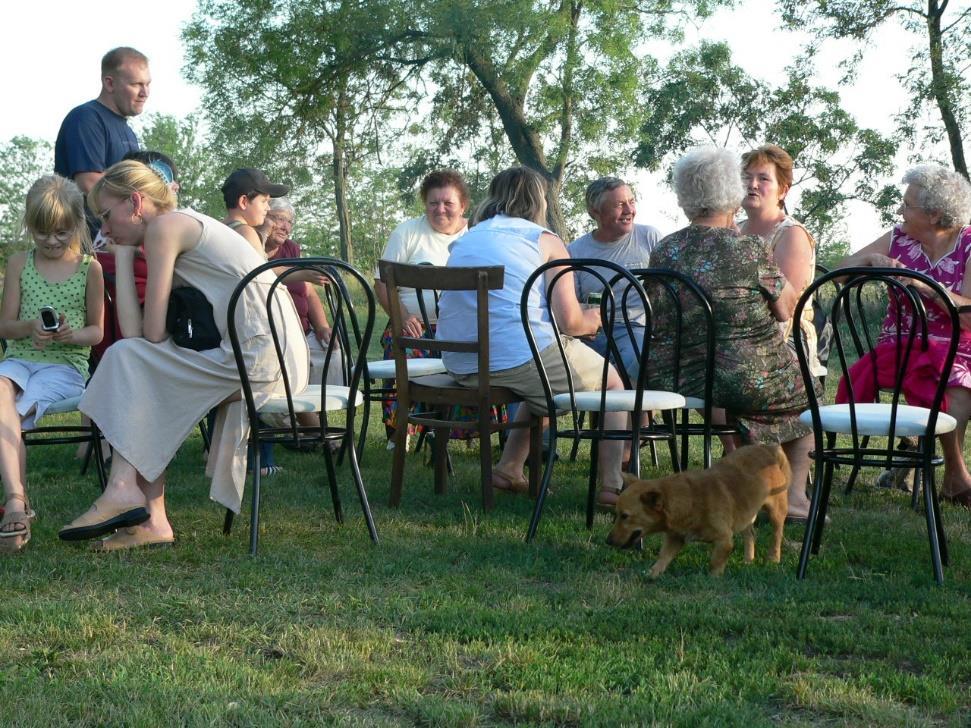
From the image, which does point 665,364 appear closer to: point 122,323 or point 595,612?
point 595,612

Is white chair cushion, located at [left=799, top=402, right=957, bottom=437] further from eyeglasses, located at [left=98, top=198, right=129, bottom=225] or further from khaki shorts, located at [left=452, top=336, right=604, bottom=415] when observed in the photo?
eyeglasses, located at [left=98, top=198, right=129, bottom=225]

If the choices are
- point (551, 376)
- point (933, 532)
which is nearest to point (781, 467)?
point (933, 532)

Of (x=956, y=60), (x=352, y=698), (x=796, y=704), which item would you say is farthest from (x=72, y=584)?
(x=956, y=60)

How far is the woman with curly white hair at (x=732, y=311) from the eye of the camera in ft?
14.4

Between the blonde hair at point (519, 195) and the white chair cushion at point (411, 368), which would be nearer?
the blonde hair at point (519, 195)

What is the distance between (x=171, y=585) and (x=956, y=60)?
53.1ft

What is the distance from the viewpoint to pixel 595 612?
3287 mm

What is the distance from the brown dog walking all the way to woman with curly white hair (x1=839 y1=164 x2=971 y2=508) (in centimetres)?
152

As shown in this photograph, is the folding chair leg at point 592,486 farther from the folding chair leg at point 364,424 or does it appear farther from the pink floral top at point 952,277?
the folding chair leg at point 364,424

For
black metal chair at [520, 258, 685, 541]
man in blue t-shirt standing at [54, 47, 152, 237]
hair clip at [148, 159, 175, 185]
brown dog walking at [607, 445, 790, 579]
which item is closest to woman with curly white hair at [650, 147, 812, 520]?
black metal chair at [520, 258, 685, 541]

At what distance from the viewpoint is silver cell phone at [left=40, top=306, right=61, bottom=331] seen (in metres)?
4.51

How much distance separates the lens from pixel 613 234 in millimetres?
6145

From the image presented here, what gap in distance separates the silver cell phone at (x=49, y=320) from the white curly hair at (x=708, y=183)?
8.42 feet

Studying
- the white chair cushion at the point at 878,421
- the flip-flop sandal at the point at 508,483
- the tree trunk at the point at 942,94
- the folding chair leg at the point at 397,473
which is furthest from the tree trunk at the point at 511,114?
the white chair cushion at the point at 878,421
